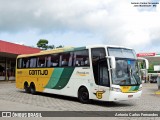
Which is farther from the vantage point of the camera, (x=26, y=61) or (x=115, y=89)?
(x=26, y=61)

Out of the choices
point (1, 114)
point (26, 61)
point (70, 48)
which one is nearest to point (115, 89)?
point (70, 48)

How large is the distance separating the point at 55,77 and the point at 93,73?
4056 millimetres

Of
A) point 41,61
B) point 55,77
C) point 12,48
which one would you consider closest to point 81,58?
point 55,77

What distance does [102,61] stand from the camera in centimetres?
1555

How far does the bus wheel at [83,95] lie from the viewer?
1653cm

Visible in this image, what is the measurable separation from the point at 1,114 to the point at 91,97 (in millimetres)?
5646

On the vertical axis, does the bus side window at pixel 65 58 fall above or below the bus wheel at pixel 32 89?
above

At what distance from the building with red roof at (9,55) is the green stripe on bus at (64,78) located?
17835 millimetres

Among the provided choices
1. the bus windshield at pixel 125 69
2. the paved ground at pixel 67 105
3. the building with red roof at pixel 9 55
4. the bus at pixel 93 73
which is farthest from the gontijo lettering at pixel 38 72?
the building with red roof at pixel 9 55

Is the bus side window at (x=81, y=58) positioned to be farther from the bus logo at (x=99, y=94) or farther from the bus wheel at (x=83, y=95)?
the bus logo at (x=99, y=94)

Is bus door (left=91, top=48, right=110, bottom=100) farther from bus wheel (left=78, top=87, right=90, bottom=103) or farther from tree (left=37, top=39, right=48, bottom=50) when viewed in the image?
tree (left=37, top=39, right=48, bottom=50)

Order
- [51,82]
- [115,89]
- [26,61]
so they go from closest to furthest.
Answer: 1. [115,89]
2. [51,82]
3. [26,61]

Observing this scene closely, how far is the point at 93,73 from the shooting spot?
1600 centimetres

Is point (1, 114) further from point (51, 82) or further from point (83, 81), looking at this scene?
point (51, 82)
